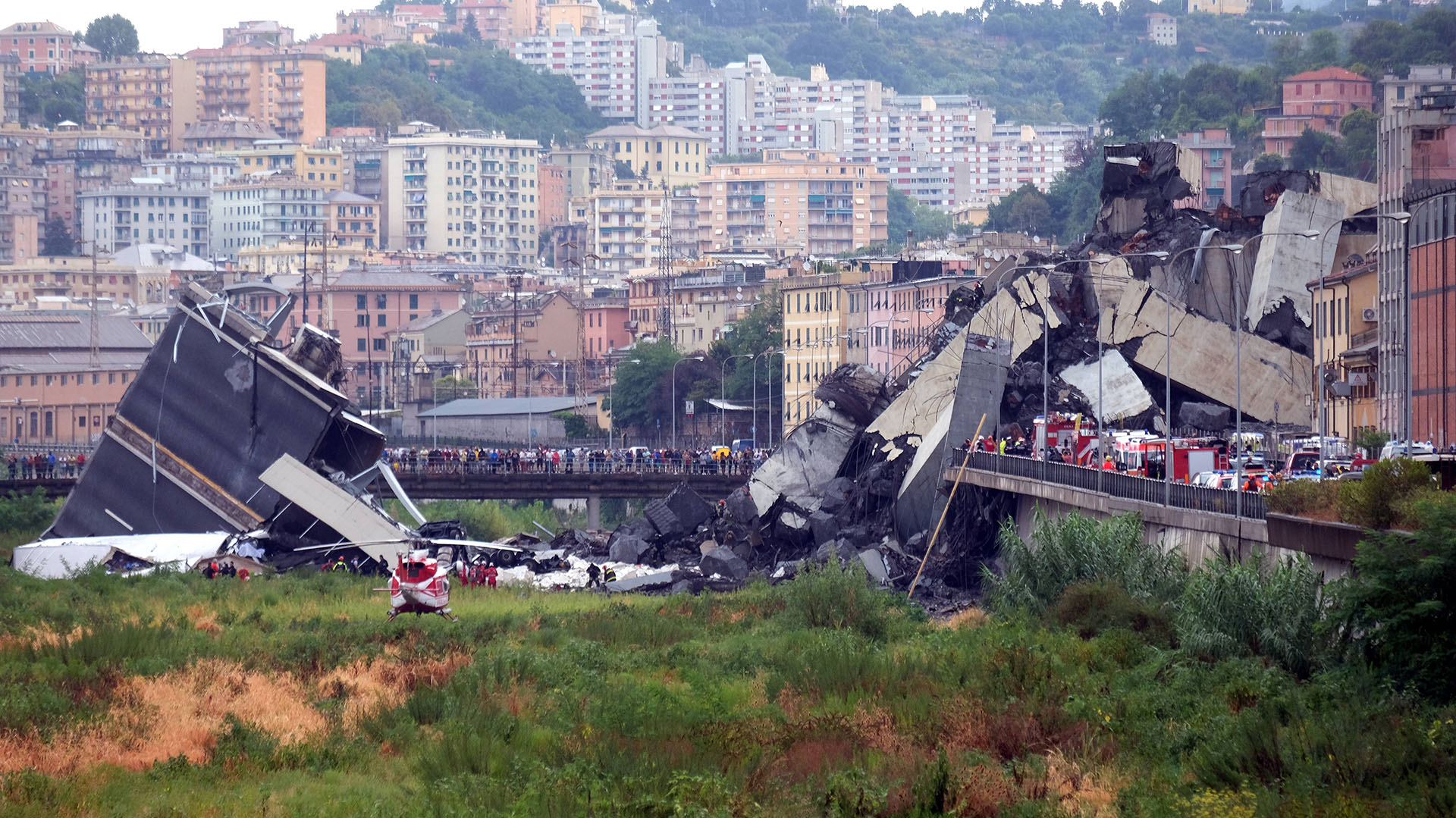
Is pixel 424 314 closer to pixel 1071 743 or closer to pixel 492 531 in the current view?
pixel 492 531

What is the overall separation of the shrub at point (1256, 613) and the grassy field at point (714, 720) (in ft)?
0.96

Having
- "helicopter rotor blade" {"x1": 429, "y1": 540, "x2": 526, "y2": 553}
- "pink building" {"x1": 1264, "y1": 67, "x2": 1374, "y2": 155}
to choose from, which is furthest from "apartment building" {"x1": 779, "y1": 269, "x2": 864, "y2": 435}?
"pink building" {"x1": 1264, "y1": 67, "x2": 1374, "y2": 155}

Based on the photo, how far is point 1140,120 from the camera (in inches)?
6570

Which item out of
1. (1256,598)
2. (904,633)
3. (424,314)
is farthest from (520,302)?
(1256,598)

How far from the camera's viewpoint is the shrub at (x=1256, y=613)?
34.7 metres

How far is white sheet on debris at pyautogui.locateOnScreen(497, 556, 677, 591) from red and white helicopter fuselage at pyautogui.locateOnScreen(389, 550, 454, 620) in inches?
534

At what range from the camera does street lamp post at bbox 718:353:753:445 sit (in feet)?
386

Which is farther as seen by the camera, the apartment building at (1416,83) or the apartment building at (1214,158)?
the apartment building at (1214,158)

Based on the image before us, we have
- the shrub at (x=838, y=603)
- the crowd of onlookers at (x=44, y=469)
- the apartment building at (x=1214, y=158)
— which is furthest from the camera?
the apartment building at (x=1214, y=158)

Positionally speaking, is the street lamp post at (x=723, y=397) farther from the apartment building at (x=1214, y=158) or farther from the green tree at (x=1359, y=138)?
the green tree at (x=1359, y=138)

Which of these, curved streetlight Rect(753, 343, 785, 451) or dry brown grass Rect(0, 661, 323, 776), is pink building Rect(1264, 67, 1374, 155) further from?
dry brown grass Rect(0, 661, 323, 776)

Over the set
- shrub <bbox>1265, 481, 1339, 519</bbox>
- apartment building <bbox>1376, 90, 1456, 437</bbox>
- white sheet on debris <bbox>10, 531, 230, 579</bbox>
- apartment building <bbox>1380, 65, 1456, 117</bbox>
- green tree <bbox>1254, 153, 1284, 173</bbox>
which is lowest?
white sheet on debris <bbox>10, 531, 230, 579</bbox>

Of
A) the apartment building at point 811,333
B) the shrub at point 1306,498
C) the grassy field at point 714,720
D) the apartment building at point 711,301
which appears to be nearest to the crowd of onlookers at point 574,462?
the apartment building at point 811,333

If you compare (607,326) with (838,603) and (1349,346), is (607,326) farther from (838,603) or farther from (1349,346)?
(838,603)
